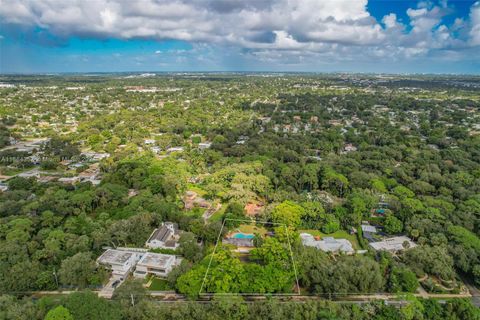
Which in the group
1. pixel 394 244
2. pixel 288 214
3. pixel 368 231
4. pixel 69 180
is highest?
pixel 288 214

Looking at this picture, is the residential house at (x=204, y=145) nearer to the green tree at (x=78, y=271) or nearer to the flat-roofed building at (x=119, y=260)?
the flat-roofed building at (x=119, y=260)

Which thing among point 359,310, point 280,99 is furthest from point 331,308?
point 280,99

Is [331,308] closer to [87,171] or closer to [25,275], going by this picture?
[25,275]

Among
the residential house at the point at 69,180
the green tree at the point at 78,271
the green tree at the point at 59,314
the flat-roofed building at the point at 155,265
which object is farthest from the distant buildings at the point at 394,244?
the residential house at the point at 69,180

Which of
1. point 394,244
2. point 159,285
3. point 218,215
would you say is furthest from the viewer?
point 218,215

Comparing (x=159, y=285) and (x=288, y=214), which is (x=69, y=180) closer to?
(x=159, y=285)

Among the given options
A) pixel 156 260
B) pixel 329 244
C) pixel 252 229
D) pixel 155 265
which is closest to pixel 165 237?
pixel 156 260
